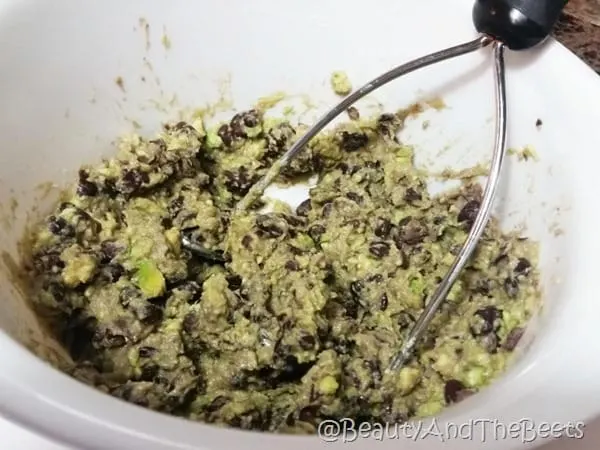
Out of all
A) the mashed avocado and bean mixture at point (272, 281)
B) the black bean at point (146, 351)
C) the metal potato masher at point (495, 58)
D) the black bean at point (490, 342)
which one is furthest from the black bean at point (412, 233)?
the black bean at point (146, 351)

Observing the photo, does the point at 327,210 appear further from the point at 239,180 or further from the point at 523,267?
the point at 523,267

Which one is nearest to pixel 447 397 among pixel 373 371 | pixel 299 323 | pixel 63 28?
pixel 373 371

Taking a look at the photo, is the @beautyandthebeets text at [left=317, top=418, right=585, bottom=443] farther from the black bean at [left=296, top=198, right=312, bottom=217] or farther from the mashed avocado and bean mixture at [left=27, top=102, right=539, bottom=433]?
the black bean at [left=296, top=198, right=312, bottom=217]

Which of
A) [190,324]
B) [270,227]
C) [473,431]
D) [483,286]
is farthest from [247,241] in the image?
[473,431]

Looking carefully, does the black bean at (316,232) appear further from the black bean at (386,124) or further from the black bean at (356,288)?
the black bean at (386,124)

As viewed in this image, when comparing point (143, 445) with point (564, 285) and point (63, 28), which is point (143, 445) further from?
point (63, 28)

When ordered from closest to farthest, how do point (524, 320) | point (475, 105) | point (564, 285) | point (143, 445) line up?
point (143, 445) < point (564, 285) < point (524, 320) < point (475, 105)
